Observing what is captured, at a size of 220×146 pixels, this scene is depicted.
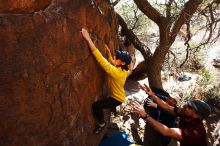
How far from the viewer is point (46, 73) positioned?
13.3 ft

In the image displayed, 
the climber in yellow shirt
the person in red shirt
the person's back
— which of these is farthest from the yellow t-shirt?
the person's back

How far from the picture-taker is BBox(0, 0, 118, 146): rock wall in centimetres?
378

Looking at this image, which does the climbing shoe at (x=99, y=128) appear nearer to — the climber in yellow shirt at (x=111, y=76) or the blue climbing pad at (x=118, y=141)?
the climber in yellow shirt at (x=111, y=76)

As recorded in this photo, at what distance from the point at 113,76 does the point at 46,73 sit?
117 cm

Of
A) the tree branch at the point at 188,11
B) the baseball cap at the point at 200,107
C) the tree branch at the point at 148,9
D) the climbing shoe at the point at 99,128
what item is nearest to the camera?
the baseball cap at the point at 200,107

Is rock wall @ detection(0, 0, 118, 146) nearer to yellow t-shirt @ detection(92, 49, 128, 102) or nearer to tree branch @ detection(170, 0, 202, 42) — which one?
yellow t-shirt @ detection(92, 49, 128, 102)

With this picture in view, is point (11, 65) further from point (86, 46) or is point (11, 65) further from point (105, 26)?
point (105, 26)

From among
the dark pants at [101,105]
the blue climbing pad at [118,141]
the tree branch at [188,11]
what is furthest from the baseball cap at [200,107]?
the tree branch at [188,11]

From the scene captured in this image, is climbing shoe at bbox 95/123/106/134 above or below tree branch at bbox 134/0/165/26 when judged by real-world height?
below

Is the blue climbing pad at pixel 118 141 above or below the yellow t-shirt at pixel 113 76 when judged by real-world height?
below

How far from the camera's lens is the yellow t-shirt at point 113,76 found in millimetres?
4709

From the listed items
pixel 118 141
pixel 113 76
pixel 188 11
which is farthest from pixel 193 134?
pixel 188 11

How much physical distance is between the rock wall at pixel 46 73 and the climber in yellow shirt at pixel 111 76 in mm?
108

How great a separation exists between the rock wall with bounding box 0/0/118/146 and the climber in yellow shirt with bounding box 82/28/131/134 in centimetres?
11
